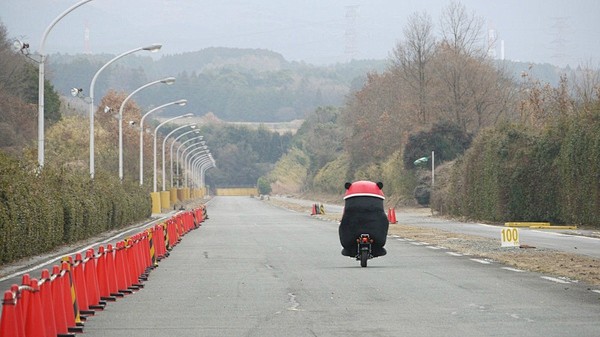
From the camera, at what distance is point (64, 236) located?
37.3 meters

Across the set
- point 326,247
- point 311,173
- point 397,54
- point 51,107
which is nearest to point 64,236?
point 326,247

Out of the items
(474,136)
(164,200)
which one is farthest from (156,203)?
(474,136)

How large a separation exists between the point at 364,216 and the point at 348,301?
6882 mm

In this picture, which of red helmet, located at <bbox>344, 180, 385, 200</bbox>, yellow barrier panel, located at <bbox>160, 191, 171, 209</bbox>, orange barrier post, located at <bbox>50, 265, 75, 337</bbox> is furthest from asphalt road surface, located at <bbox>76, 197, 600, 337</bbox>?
yellow barrier panel, located at <bbox>160, 191, 171, 209</bbox>

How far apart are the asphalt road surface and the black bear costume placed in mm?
584

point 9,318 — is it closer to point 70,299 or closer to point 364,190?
point 70,299

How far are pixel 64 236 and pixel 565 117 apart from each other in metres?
24.5

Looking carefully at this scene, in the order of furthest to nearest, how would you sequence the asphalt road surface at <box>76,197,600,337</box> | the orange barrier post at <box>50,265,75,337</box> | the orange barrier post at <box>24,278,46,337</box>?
the asphalt road surface at <box>76,197,600,337</box>, the orange barrier post at <box>50,265,75,337</box>, the orange barrier post at <box>24,278,46,337</box>

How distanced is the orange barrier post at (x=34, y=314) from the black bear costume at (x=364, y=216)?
12.7m

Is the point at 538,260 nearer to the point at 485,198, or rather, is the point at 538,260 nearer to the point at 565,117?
the point at 565,117

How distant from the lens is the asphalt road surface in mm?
13258

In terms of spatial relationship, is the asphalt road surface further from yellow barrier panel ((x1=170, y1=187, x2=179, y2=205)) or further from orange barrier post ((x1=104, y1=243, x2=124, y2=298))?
yellow barrier panel ((x1=170, y1=187, x2=179, y2=205))

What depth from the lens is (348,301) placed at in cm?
1642

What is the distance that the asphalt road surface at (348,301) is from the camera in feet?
43.5
